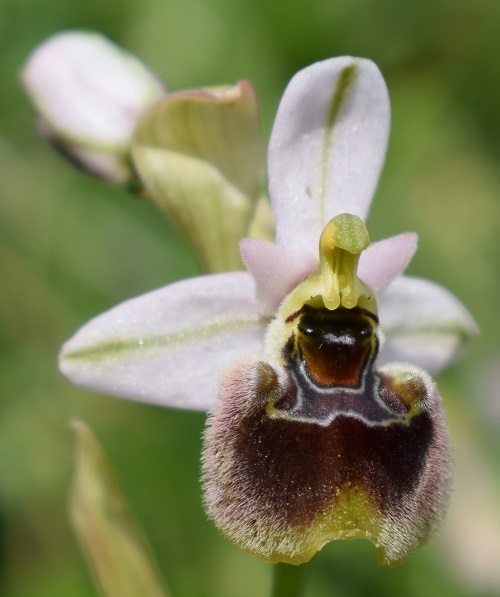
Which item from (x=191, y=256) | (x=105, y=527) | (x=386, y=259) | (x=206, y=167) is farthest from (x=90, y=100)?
(x=191, y=256)

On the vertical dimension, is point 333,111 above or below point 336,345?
above

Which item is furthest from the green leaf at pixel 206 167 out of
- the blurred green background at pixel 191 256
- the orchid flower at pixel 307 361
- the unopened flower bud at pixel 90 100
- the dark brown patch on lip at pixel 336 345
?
the blurred green background at pixel 191 256

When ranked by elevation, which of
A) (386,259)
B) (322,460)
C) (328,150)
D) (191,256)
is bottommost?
(191,256)

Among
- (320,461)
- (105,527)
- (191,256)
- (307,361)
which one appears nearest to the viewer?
(320,461)

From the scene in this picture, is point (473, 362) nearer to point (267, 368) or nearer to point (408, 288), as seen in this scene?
point (408, 288)

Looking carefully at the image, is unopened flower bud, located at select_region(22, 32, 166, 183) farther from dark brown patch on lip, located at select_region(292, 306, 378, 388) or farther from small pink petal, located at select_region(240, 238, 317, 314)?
dark brown patch on lip, located at select_region(292, 306, 378, 388)

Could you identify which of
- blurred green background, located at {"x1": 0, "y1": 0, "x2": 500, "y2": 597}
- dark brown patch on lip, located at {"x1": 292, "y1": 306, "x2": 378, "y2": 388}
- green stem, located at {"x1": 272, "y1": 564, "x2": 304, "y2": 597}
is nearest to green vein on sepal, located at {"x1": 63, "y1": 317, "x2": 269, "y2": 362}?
dark brown patch on lip, located at {"x1": 292, "y1": 306, "x2": 378, "y2": 388}

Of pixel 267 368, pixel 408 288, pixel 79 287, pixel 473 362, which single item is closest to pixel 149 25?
pixel 79 287

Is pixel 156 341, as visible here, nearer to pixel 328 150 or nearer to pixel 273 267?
pixel 273 267
